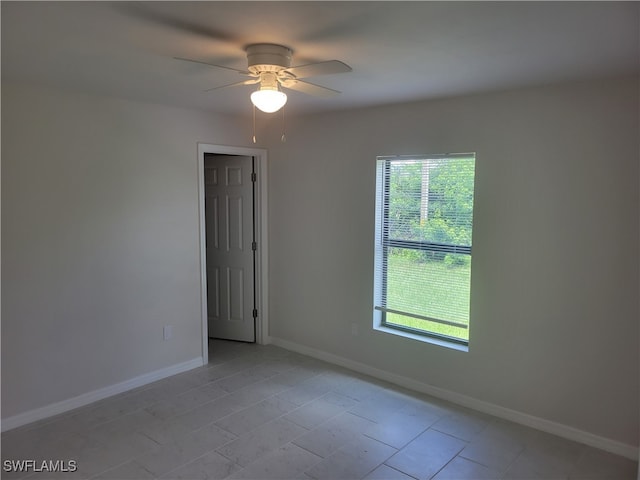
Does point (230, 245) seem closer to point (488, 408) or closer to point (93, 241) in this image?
point (93, 241)

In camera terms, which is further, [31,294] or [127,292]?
[127,292]

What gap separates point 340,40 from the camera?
2133mm

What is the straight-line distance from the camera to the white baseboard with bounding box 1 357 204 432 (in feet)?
10.4

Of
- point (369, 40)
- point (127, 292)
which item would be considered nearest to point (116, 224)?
point (127, 292)

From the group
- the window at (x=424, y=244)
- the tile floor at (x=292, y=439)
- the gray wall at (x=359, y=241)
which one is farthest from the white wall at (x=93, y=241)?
the window at (x=424, y=244)

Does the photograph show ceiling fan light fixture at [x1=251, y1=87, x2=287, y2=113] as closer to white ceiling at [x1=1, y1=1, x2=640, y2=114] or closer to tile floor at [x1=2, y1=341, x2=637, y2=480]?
white ceiling at [x1=1, y1=1, x2=640, y2=114]

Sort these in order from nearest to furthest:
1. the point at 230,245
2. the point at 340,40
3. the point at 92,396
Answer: the point at 340,40
the point at 92,396
the point at 230,245

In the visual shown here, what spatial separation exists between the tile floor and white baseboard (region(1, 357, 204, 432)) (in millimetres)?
74

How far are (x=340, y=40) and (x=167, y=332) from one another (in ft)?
9.87

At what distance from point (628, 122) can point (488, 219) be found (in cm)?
103

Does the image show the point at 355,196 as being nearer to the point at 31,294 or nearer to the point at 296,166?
the point at 296,166

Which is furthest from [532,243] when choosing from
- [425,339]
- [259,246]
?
[259,246]

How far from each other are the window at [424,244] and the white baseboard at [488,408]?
0.42 meters

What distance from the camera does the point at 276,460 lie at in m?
2.79
